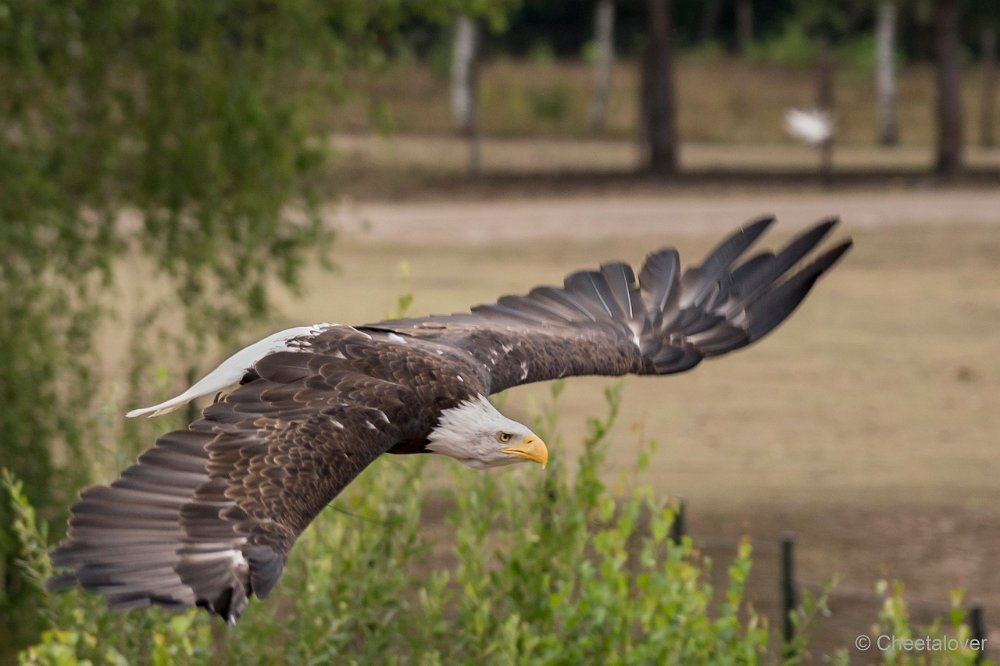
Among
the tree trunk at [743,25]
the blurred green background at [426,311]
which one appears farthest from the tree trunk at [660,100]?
the tree trunk at [743,25]

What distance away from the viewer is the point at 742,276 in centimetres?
698

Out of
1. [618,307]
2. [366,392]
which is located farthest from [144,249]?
[366,392]

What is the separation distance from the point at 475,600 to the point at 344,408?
1213 millimetres

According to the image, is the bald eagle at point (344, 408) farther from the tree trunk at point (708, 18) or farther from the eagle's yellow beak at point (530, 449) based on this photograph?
the tree trunk at point (708, 18)

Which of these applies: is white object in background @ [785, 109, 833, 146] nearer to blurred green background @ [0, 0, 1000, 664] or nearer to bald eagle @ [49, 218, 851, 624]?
blurred green background @ [0, 0, 1000, 664]

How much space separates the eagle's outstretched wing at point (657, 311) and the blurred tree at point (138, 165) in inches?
153

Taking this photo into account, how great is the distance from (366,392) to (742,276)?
92.1 inches

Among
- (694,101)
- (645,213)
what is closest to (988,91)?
(694,101)

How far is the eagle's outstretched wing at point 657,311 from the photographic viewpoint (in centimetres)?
621

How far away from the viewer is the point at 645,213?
27.6m

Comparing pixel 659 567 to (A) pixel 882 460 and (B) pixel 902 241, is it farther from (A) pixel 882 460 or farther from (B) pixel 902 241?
(B) pixel 902 241

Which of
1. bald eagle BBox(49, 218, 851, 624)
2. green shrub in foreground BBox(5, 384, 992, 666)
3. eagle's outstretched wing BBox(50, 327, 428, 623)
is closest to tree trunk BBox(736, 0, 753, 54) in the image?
bald eagle BBox(49, 218, 851, 624)

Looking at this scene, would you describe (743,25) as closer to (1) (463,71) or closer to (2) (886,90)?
(2) (886,90)

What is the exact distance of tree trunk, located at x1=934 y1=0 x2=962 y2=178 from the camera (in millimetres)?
31812
